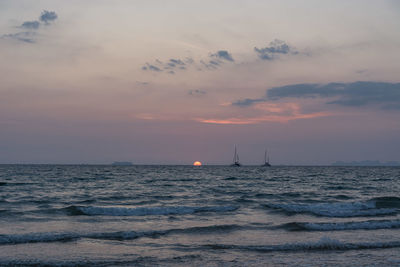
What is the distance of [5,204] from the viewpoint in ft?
98.4

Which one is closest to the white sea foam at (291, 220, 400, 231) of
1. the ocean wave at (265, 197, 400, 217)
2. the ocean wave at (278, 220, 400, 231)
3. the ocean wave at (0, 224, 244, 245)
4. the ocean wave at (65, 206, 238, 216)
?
the ocean wave at (278, 220, 400, 231)

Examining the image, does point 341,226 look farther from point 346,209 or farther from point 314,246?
point 346,209

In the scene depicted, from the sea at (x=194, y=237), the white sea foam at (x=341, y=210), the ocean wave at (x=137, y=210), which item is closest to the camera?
the sea at (x=194, y=237)

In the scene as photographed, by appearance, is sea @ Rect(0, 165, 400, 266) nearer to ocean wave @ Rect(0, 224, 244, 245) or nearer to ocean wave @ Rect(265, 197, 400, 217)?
ocean wave @ Rect(0, 224, 244, 245)

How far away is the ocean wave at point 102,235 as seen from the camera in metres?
16.7

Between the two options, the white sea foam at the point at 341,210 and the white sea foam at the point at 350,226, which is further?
the white sea foam at the point at 341,210

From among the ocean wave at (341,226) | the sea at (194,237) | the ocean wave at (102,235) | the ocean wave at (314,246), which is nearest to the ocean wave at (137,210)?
the sea at (194,237)

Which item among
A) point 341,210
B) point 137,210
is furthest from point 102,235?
point 341,210

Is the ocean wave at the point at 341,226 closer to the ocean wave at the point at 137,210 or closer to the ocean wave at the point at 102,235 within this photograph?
the ocean wave at the point at 102,235

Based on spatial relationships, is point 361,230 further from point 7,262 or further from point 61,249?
point 7,262

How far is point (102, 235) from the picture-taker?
59.6 feet

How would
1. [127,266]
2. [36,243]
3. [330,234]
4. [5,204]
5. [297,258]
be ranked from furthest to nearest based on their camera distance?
[5,204] < [330,234] < [36,243] < [297,258] < [127,266]

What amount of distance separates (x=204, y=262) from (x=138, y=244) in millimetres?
4311

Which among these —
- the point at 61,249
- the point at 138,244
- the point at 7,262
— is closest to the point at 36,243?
the point at 61,249
